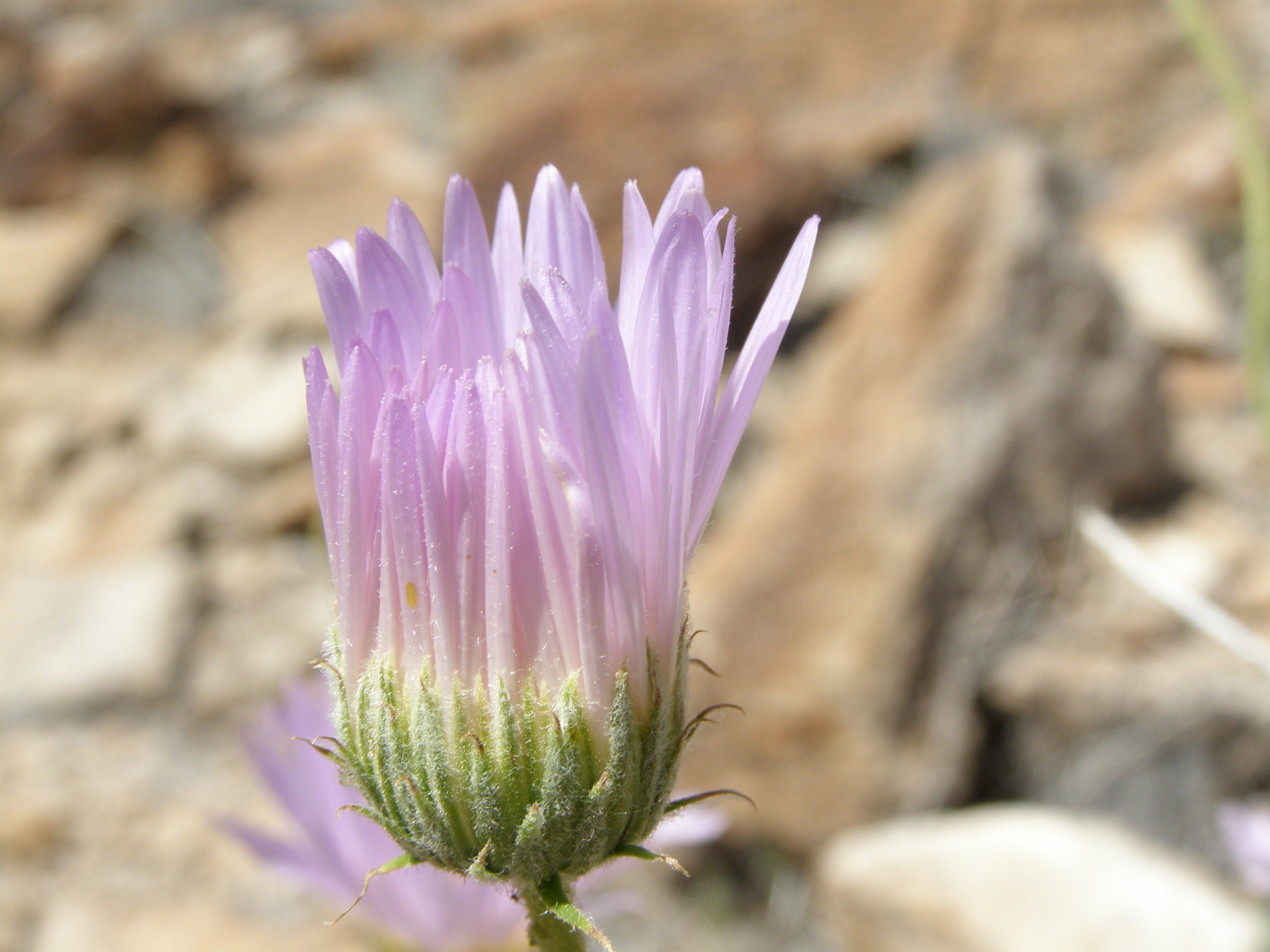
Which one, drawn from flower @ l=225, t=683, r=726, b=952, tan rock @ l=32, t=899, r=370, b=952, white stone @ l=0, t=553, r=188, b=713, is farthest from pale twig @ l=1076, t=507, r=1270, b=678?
white stone @ l=0, t=553, r=188, b=713

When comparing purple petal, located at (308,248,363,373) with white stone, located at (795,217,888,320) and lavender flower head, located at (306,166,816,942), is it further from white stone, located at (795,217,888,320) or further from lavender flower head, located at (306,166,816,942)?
white stone, located at (795,217,888,320)

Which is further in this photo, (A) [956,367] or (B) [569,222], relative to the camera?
(A) [956,367]

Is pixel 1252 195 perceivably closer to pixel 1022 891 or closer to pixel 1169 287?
pixel 1022 891

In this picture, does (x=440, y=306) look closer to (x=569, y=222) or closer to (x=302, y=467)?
(x=569, y=222)

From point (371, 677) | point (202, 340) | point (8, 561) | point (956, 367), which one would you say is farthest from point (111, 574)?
point (371, 677)

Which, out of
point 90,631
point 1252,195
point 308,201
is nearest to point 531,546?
point 1252,195

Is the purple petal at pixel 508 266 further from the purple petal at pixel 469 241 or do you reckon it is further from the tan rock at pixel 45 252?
the tan rock at pixel 45 252
